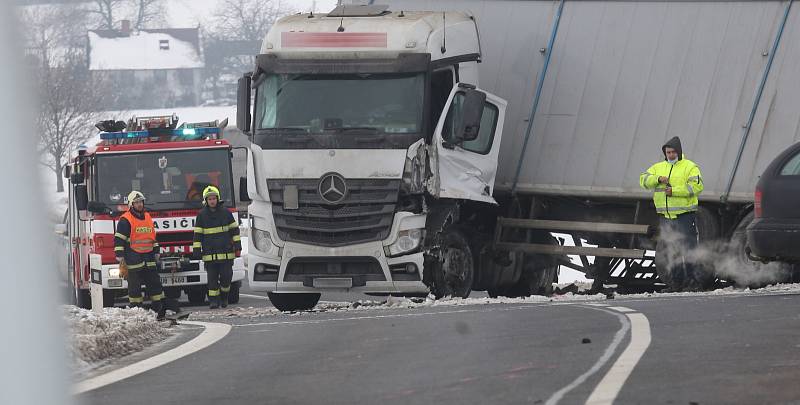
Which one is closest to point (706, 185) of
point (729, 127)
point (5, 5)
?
point (729, 127)

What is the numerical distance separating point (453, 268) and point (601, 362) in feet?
25.5

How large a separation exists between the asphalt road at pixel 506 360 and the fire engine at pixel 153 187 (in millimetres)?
7175

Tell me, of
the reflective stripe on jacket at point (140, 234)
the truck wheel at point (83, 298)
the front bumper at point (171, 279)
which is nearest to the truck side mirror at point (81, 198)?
the front bumper at point (171, 279)

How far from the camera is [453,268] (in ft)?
49.6

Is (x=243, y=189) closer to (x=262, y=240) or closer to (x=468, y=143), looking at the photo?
(x=262, y=240)

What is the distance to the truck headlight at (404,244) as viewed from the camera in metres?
14.4

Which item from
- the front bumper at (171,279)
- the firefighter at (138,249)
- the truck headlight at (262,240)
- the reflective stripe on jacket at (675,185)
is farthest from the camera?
the front bumper at (171,279)

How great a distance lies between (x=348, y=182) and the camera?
1440 centimetres

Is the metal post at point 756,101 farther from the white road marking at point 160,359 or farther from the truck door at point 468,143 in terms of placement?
the white road marking at point 160,359

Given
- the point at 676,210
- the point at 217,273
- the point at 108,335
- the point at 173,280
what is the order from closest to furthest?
1. the point at 108,335
2. the point at 676,210
3. the point at 217,273
4. the point at 173,280

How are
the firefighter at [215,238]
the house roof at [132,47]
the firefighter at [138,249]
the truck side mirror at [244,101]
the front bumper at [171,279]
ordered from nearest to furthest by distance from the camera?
the house roof at [132,47] → the truck side mirror at [244,101] → the firefighter at [138,249] → the firefighter at [215,238] → the front bumper at [171,279]

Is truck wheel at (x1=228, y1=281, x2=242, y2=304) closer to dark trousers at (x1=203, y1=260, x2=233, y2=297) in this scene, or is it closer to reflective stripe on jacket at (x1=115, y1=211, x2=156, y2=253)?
dark trousers at (x1=203, y1=260, x2=233, y2=297)

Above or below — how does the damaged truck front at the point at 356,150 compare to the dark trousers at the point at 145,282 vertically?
above

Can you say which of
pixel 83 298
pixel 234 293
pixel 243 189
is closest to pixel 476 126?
pixel 243 189
